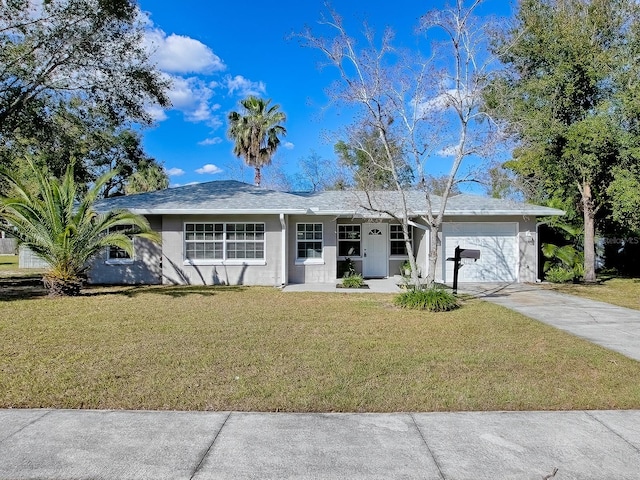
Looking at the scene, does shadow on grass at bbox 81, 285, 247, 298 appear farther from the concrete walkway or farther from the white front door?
the concrete walkway

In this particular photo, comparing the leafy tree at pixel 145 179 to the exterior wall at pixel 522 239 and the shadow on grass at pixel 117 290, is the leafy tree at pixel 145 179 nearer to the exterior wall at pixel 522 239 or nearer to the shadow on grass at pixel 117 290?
the shadow on grass at pixel 117 290

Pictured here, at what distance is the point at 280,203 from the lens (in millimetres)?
15203

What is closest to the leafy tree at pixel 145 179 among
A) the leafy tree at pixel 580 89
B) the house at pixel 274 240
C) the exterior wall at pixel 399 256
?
the house at pixel 274 240

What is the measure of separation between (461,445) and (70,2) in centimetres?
1683

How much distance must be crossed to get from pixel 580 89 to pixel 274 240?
12909 mm

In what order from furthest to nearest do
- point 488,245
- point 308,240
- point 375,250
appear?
point 375,250 < point 488,245 < point 308,240

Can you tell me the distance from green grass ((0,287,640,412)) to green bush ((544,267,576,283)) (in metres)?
8.28

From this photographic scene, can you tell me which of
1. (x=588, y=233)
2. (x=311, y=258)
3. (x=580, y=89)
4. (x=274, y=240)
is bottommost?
(x=311, y=258)

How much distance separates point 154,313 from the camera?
9461mm

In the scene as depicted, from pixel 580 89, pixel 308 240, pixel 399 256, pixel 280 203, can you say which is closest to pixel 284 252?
pixel 308 240

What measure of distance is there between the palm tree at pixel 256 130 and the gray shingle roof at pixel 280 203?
38.8 feet

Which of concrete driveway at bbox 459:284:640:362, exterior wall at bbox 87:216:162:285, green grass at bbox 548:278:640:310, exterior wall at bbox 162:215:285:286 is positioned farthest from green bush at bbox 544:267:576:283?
exterior wall at bbox 87:216:162:285

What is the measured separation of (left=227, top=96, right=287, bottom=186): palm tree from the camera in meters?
29.0

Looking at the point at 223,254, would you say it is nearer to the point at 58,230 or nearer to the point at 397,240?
the point at 58,230
